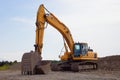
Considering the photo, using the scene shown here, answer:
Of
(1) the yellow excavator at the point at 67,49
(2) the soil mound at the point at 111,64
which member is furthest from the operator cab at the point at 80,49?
(2) the soil mound at the point at 111,64

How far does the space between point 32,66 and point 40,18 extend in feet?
17.6

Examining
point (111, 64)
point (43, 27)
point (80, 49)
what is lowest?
point (111, 64)

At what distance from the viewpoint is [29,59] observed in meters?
29.6

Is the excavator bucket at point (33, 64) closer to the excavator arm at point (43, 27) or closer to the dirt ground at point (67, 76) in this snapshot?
the dirt ground at point (67, 76)

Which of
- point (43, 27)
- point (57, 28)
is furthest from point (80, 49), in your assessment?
point (43, 27)

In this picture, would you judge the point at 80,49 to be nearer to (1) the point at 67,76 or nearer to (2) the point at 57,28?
(2) the point at 57,28

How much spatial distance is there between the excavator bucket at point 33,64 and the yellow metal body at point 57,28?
1.08 meters

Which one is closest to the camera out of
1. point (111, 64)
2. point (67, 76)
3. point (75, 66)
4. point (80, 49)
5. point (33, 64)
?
point (67, 76)

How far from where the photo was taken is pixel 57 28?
36000mm

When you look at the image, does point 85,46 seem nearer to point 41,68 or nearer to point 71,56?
point 71,56

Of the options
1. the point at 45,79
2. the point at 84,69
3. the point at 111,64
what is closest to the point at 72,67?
the point at 84,69

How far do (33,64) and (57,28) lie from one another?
24.1 ft

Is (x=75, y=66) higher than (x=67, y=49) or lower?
lower

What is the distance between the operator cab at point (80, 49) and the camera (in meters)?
36.2
